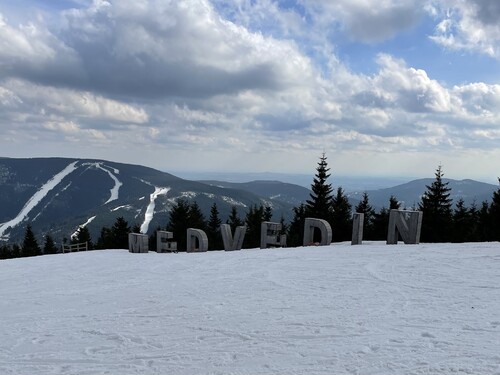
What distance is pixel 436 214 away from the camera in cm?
4722

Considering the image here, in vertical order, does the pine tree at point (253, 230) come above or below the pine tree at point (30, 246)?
above

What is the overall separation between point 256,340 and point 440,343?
2.84 metres

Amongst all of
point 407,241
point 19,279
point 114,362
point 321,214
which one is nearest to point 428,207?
point 321,214

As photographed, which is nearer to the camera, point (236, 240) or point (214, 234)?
point (236, 240)

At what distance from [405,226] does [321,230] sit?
4365 mm

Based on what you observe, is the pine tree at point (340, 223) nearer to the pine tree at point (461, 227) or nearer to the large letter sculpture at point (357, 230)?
the pine tree at point (461, 227)

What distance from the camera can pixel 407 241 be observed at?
65.4ft

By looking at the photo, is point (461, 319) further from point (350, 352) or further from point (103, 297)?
point (103, 297)

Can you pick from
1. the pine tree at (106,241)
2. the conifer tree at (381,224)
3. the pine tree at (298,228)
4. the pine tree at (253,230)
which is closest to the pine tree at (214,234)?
the pine tree at (253,230)

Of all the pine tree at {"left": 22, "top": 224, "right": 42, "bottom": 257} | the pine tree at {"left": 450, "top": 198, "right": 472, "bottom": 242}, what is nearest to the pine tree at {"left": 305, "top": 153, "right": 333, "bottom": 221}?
the pine tree at {"left": 450, "top": 198, "right": 472, "bottom": 242}

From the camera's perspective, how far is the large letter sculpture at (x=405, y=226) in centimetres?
1980

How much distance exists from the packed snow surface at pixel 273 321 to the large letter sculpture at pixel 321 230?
282 inches

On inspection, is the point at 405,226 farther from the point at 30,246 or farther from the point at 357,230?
the point at 30,246

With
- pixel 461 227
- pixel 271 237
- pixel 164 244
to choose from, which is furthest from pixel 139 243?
pixel 461 227
